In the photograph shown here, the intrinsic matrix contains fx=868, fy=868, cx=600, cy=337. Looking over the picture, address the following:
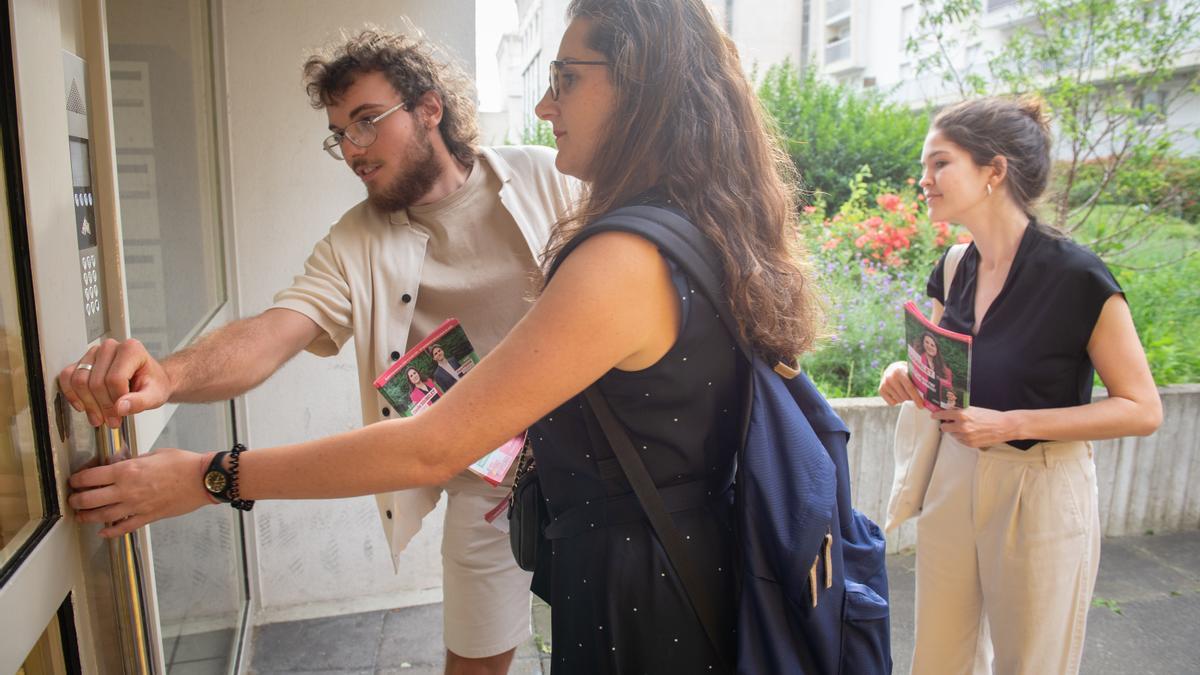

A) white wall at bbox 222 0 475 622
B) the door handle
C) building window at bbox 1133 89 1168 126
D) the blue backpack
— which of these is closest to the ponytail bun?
the blue backpack

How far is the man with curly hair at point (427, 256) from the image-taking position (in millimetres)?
2371

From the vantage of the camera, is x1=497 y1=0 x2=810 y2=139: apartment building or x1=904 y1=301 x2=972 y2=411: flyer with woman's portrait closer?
x1=904 y1=301 x2=972 y2=411: flyer with woman's portrait

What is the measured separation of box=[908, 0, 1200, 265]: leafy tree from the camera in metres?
5.71

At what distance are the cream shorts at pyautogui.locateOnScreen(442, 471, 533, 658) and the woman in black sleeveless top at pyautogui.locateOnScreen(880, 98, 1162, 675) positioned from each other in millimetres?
1322

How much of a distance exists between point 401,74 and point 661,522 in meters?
1.58

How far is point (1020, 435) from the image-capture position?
8.02 feet

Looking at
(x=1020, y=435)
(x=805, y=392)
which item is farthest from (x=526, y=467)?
(x=1020, y=435)

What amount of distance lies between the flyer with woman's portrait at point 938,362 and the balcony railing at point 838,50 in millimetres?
33725

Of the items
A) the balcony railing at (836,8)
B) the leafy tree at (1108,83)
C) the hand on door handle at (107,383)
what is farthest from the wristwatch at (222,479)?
the balcony railing at (836,8)

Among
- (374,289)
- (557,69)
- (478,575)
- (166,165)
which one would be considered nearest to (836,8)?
(166,165)

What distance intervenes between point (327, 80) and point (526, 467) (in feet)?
4.06

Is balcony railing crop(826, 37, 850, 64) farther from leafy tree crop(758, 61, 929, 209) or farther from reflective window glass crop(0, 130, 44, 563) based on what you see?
reflective window glass crop(0, 130, 44, 563)

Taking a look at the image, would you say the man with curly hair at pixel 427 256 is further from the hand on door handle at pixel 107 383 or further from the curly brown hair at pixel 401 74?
the hand on door handle at pixel 107 383

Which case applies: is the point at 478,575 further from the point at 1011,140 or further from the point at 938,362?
the point at 1011,140
